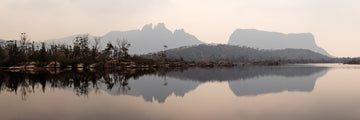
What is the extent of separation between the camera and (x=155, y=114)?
13.5 m

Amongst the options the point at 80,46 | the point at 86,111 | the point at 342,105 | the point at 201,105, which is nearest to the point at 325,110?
the point at 342,105

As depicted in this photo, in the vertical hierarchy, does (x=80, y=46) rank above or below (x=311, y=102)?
above

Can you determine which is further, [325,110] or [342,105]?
[342,105]

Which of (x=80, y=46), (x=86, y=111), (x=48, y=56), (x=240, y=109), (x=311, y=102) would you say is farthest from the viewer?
(x=80, y=46)

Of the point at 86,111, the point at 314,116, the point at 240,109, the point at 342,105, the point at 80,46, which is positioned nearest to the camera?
the point at 314,116

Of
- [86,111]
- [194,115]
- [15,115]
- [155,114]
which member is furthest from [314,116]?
[15,115]

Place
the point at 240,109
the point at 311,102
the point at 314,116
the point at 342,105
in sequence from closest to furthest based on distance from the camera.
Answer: the point at 314,116 < the point at 240,109 < the point at 342,105 < the point at 311,102

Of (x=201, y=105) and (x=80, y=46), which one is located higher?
(x=80, y=46)

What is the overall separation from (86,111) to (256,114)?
11.0 meters

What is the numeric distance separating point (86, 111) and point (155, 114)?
15.3ft

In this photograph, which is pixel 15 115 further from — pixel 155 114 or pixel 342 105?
pixel 342 105

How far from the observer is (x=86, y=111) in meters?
14.1

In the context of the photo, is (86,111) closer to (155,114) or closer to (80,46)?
(155,114)

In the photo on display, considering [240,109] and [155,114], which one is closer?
[155,114]
